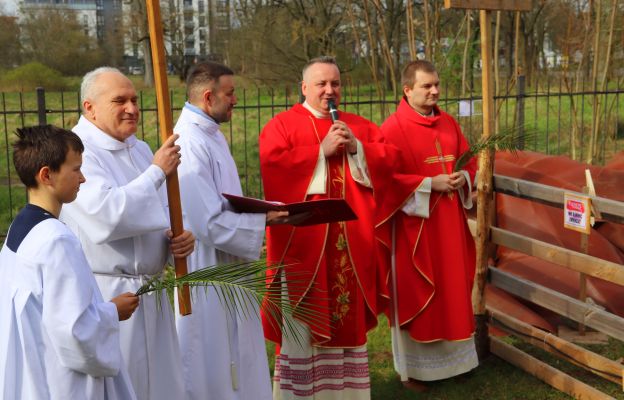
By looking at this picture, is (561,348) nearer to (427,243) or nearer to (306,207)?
(427,243)

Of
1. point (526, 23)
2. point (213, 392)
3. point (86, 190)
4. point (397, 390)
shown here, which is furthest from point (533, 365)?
point (526, 23)

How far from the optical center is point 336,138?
14.9 ft

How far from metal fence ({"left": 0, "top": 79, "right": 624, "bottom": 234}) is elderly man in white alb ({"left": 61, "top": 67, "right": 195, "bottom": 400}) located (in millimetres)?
2711

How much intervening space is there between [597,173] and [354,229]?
332cm

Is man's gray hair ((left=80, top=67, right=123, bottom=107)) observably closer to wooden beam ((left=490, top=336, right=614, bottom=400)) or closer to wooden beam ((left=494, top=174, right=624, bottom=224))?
wooden beam ((left=494, top=174, right=624, bottom=224))

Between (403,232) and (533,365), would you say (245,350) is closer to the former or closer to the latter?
(403,232)

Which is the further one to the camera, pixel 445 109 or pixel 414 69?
pixel 445 109

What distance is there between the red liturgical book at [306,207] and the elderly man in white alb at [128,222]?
48 centimetres

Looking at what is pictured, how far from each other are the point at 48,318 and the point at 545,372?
12.0 ft

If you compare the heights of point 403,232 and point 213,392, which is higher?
point 403,232

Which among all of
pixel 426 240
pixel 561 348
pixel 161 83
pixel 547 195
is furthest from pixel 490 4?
pixel 161 83

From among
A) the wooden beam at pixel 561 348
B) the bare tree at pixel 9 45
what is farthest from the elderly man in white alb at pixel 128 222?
the bare tree at pixel 9 45

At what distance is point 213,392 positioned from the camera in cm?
395

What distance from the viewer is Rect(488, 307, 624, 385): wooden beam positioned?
4.87 m
